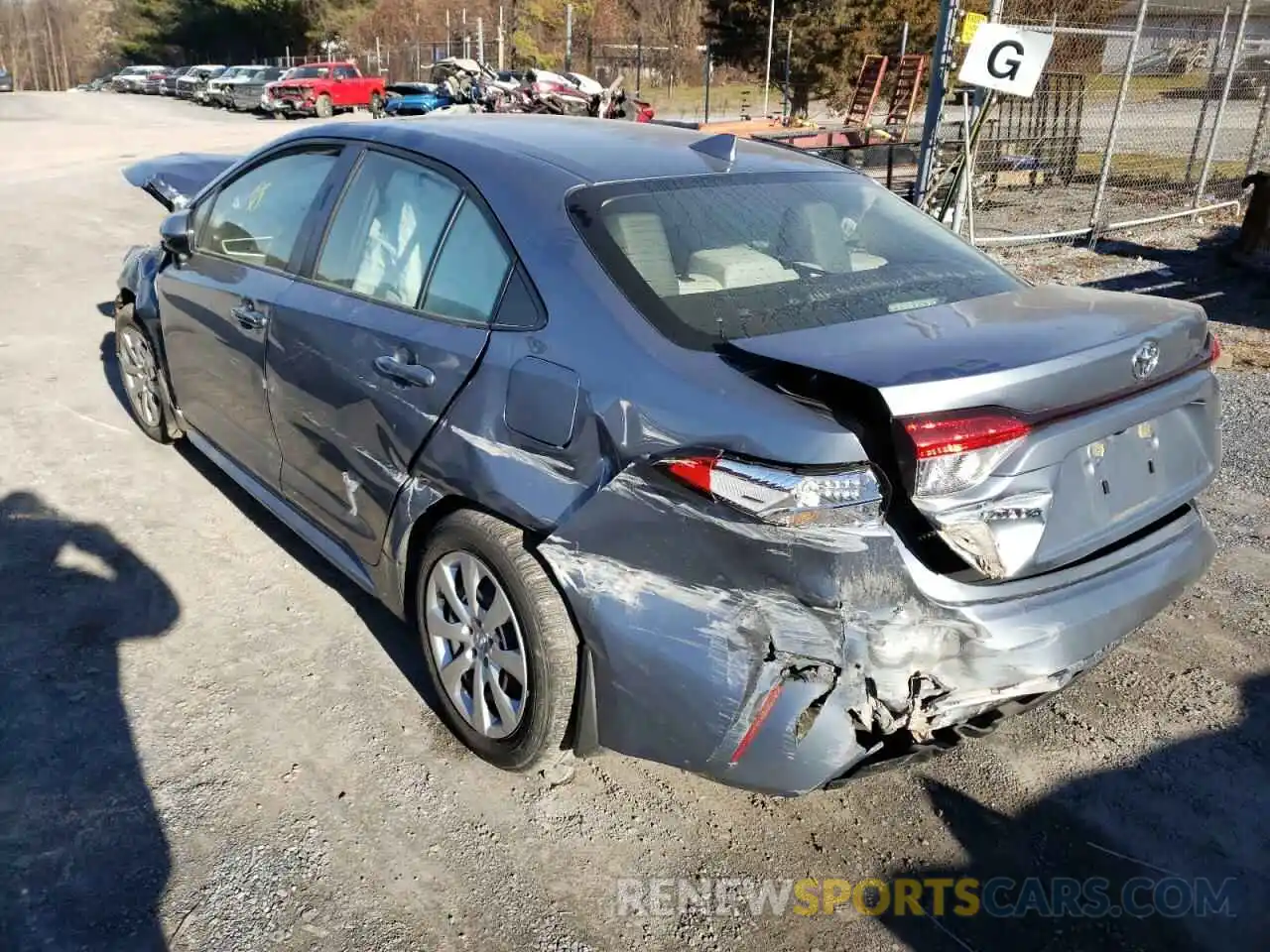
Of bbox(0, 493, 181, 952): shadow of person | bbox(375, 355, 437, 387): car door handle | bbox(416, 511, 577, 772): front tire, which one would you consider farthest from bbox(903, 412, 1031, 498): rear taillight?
bbox(0, 493, 181, 952): shadow of person

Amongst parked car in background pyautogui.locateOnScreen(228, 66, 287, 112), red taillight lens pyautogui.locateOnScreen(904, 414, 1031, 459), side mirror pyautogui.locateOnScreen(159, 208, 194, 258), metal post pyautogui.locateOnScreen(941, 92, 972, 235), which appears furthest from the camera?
parked car in background pyautogui.locateOnScreen(228, 66, 287, 112)

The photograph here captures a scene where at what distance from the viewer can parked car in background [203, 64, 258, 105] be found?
36.4 metres

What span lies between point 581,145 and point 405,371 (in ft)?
3.05

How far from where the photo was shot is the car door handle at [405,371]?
9.21 ft

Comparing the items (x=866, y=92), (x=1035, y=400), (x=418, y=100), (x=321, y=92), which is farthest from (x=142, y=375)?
(x=321, y=92)

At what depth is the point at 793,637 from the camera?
214 cm

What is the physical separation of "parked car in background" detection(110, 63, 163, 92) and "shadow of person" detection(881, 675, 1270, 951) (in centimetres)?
5423

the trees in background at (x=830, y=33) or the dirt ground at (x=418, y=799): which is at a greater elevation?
the trees in background at (x=830, y=33)

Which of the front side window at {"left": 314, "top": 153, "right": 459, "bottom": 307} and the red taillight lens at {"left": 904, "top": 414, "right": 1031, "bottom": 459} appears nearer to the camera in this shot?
the red taillight lens at {"left": 904, "top": 414, "right": 1031, "bottom": 459}

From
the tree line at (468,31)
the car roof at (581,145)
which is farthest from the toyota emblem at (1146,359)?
the tree line at (468,31)

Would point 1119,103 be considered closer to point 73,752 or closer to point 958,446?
point 958,446

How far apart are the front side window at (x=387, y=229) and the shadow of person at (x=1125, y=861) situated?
7.26ft

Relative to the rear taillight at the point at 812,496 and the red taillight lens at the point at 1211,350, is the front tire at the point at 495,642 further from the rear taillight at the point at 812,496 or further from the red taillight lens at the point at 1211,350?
the red taillight lens at the point at 1211,350

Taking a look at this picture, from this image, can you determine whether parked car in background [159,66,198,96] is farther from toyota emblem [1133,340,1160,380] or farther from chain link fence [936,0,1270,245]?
toyota emblem [1133,340,1160,380]
